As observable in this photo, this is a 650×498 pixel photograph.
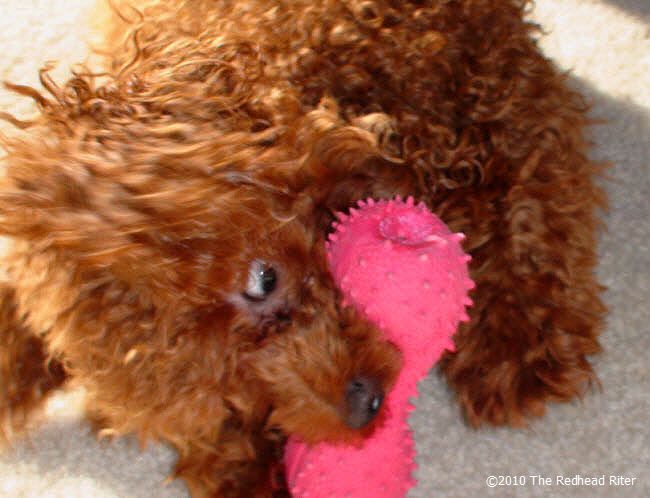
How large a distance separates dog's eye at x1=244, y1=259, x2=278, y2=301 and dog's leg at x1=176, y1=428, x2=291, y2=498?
0.34 m

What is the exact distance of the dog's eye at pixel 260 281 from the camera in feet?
2.82

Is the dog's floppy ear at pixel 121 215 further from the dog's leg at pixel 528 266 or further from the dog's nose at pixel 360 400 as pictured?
the dog's leg at pixel 528 266

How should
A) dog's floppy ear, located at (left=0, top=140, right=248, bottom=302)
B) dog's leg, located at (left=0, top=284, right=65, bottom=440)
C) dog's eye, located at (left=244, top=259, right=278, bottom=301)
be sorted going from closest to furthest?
dog's floppy ear, located at (left=0, top=140, right=248, bottom=302) → dog's eye, located at (left=244, top=259, right=278, bottom=301) → dog's leg, located at (left=0, top=284, right=65, bottom=440)

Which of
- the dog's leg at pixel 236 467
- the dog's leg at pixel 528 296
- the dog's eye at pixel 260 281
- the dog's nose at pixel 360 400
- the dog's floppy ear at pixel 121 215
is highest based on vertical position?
the dog's floppy ear at pixel 121 215

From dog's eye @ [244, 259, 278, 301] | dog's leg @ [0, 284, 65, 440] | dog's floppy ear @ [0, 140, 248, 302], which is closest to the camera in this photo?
dog's floppy ear @ [0, 140, 248, 302]

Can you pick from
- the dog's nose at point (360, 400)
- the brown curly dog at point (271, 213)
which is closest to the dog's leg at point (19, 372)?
the brown curly dog at point (271, 213)

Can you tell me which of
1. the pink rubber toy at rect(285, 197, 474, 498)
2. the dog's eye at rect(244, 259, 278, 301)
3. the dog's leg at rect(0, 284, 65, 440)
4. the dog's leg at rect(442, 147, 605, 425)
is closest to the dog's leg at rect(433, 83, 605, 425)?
the dog's leg at rect(442, 147, 605, 425)

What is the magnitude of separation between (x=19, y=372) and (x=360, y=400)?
559 mm

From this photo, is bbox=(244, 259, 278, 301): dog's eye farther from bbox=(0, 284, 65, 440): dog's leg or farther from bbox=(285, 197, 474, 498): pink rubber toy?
bbox=(0, 284, 65, 440): dog's leg

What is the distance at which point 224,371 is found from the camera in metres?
0.88

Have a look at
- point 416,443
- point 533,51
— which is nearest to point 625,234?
point 533,51

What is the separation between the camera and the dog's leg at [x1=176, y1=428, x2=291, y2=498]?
44.8 inches

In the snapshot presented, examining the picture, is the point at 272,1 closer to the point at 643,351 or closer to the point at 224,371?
the point at 224,371

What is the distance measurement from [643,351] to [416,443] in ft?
1.23
